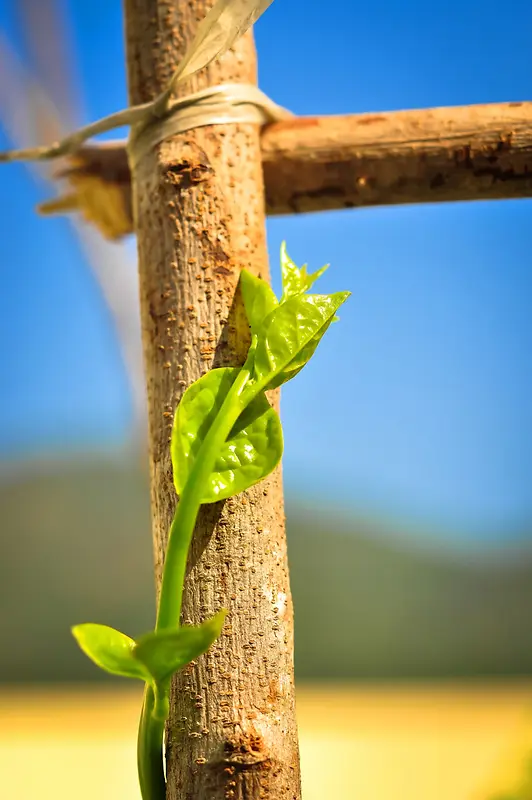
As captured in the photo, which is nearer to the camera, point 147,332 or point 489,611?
point 147,332

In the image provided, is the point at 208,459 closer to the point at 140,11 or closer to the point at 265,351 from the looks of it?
the point at 265,351

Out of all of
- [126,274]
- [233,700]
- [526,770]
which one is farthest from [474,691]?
[233,700]

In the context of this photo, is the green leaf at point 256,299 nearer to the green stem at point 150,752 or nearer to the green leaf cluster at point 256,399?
the green leaf cluster at point 256,399

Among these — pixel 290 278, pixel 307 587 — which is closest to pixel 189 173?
pixel 290 278

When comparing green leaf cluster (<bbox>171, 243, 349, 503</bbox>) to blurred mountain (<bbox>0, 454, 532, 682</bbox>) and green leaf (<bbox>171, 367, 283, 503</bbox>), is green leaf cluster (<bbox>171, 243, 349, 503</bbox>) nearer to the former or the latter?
green leaf (<bbox>171, 367, 283, 503</bbox>)

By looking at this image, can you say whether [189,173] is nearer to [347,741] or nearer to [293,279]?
[293,279]

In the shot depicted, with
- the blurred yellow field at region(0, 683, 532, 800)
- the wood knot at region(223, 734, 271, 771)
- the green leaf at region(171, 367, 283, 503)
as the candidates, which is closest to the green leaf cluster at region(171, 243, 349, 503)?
the green leaf at region(171, 367, 283, 503)
